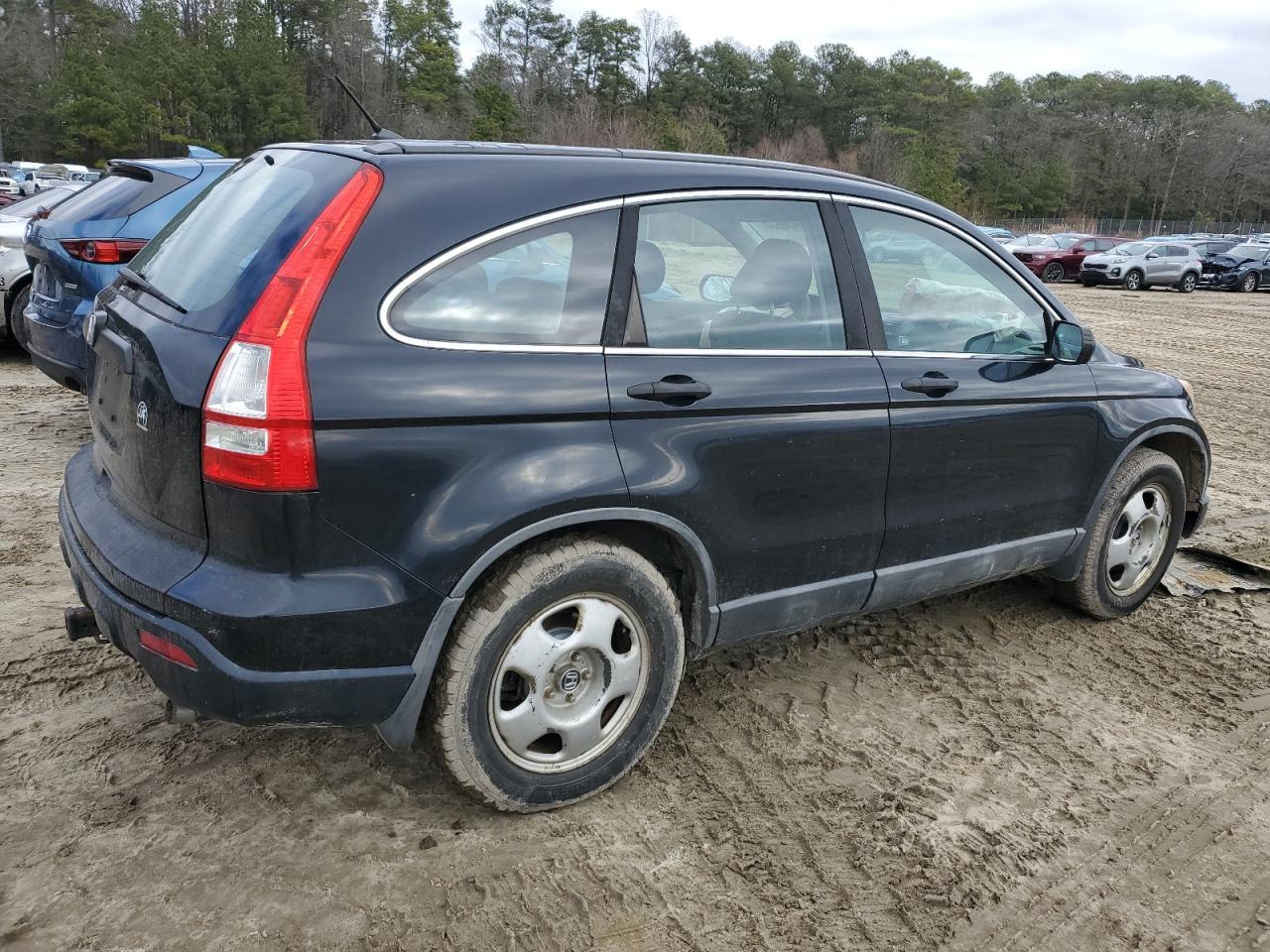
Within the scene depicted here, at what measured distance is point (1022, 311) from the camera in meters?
3.96

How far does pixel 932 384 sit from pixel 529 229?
1.52m

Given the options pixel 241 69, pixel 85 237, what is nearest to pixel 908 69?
pixel 241 69

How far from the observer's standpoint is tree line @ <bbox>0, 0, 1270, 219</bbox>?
208 ft

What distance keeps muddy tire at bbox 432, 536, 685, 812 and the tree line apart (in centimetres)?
4818

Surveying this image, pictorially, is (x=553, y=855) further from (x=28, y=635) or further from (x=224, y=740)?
(x=28, y=635)

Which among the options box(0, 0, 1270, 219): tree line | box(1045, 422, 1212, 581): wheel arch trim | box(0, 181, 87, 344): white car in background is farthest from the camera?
box(0, 0, 1270, 219): tree line

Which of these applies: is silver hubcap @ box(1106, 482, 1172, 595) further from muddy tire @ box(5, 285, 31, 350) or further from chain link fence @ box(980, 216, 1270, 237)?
chain link fence @ box(980, 216, 1270, 237)

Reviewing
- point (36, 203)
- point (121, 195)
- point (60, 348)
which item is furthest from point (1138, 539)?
point (36, 203)

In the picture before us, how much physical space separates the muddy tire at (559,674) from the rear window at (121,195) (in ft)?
16.6

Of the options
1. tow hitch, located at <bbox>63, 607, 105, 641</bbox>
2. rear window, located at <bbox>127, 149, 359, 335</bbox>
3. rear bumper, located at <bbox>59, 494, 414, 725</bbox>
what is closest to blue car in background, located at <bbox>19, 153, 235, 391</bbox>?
rear window, located at <bbox>127, 149, 359, 335</bbox>

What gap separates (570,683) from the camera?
2883 mm

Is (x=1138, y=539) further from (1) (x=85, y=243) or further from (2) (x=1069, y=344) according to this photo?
(1) (x=85, y=243)

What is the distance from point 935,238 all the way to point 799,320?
0.82 m

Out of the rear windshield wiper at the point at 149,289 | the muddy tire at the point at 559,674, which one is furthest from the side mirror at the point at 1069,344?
the rear windshield wiper at the point at 149,289
